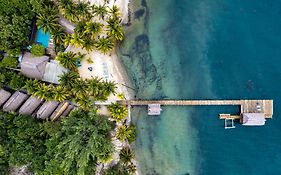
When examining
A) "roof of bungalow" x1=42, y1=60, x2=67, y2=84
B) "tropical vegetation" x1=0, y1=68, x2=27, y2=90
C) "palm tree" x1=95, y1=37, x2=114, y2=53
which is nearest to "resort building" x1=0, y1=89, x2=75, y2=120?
"tropical vegetation" x1=0, y1=68, x2=27, y2=90

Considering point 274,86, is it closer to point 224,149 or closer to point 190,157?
point 224,149

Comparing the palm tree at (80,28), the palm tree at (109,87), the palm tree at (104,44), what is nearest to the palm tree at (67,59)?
the palm tree at (80,28)

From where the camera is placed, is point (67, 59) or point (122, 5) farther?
point (122, 5)

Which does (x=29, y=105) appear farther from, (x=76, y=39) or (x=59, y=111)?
(x=76, y=39)

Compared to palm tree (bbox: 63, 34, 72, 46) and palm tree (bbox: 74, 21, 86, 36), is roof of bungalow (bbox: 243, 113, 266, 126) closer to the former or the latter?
palm tree (bbox: 74, 21, 86, 36)

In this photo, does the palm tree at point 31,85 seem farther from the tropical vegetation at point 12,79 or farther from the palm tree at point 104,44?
the palm tree at point 104,44

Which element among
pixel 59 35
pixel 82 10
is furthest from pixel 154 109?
pixel 82 10

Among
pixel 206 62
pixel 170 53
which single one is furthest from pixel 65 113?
pixel 206 62
